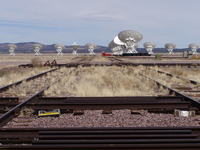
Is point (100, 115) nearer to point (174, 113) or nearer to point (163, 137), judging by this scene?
point (174, 113)

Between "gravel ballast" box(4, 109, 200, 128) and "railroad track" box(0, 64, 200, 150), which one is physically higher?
"railroad track" box(0, 64, 200, 150)

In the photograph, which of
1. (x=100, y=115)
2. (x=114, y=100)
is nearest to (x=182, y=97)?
(x=114, y=100)

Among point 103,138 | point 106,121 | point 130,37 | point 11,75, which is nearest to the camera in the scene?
point 103,138

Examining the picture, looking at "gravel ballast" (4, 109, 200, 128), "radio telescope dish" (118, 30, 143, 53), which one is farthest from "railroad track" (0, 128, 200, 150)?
"radio telescope dish" (118, 30, 143, 53)

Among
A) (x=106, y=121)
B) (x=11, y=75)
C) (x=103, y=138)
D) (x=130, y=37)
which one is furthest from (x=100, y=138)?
(x=130, y=37)

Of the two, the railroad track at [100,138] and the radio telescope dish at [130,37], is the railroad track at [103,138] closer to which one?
the railroad track at [100,138]

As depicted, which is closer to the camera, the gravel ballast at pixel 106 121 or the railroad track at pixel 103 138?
the railroad track at pixel 103 138

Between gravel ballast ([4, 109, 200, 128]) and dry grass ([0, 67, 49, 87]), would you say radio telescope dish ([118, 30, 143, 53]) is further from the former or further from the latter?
gravel ballast ([4, 109, 200, 128])

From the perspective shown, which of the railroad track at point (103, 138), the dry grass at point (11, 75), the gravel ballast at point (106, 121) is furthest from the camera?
the dry grass at point (11, 75)

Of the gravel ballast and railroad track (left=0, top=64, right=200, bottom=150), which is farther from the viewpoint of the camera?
the gravel ballast

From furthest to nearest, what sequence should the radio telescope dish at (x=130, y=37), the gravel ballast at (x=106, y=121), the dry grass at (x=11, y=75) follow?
the radio telescope dish at (x=130, y=37)
the dry grass at (x=11, y=75)
the gravel ballast at (x=106, y=121)

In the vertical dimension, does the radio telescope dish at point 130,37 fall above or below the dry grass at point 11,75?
above

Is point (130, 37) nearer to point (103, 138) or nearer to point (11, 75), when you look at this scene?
point (11, 75)

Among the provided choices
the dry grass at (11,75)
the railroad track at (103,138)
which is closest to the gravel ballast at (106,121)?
the railroad track at (103,138)
